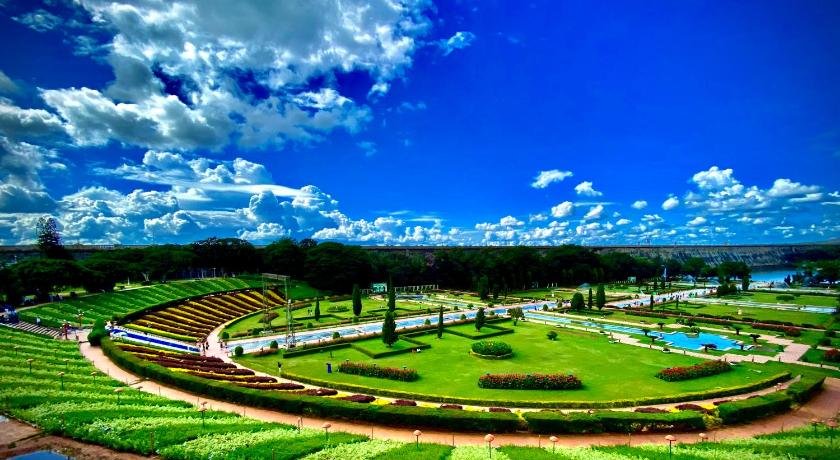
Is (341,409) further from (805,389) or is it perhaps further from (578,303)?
(578,303)

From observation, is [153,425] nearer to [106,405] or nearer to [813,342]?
[106,405]

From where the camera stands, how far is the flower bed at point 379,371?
30.3m

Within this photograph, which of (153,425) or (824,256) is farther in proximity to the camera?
(824,256)

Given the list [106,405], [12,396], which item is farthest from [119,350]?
[106,405]

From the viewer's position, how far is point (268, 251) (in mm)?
93312

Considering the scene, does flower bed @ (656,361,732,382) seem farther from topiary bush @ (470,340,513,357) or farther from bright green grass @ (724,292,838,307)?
bright green grass @ (724,292,838,307)

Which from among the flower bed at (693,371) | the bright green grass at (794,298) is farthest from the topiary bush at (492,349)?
the bright green grass at (794,298)

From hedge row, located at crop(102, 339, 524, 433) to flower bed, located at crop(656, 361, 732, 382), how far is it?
15.5 metres

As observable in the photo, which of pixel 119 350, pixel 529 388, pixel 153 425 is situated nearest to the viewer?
pixel 153 425

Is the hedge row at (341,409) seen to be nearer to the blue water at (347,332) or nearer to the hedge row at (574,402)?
the hedge row at (574,402)

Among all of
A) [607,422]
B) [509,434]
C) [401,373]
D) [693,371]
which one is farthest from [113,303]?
[693,371]

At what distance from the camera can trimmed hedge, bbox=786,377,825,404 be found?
25.3 meters

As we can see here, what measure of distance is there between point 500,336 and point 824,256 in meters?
222

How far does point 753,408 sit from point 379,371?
75.1 ft
